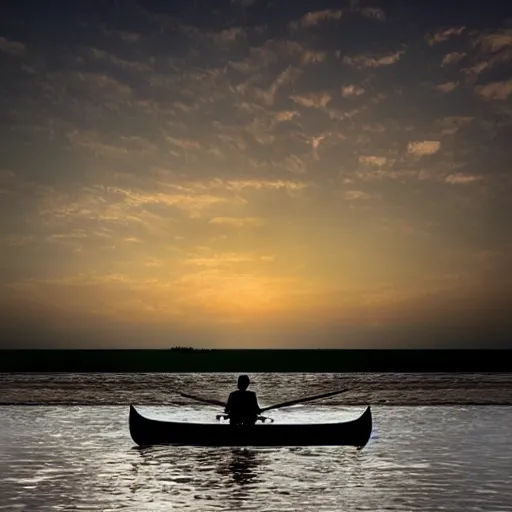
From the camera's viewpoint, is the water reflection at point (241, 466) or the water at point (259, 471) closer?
the water at point (259, 471)

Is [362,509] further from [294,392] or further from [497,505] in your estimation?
[294,392]

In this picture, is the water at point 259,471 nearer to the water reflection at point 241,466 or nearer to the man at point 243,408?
the water reflection at point 241,466

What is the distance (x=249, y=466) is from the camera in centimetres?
2566

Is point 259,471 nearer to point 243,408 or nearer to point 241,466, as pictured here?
point 241,466

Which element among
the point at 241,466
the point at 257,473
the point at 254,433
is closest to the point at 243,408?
the point at 254,433

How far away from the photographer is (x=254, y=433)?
29.0 metres

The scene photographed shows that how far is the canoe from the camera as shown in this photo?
29.0 m

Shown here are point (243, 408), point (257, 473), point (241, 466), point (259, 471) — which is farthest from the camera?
point (243, 408)

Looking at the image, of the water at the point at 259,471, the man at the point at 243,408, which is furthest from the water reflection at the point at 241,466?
the man at the point at 243,408

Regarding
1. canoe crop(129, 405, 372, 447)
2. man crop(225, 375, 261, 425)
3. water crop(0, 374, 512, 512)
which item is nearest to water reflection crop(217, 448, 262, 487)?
water crop(0, 374, 512, 512)

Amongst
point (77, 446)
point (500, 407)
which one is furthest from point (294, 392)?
point (77, 446)

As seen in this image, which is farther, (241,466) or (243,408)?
(243,408)

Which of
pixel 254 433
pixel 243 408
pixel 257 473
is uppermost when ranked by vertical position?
pixel 243 408

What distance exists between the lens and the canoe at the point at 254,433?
1142 inches
